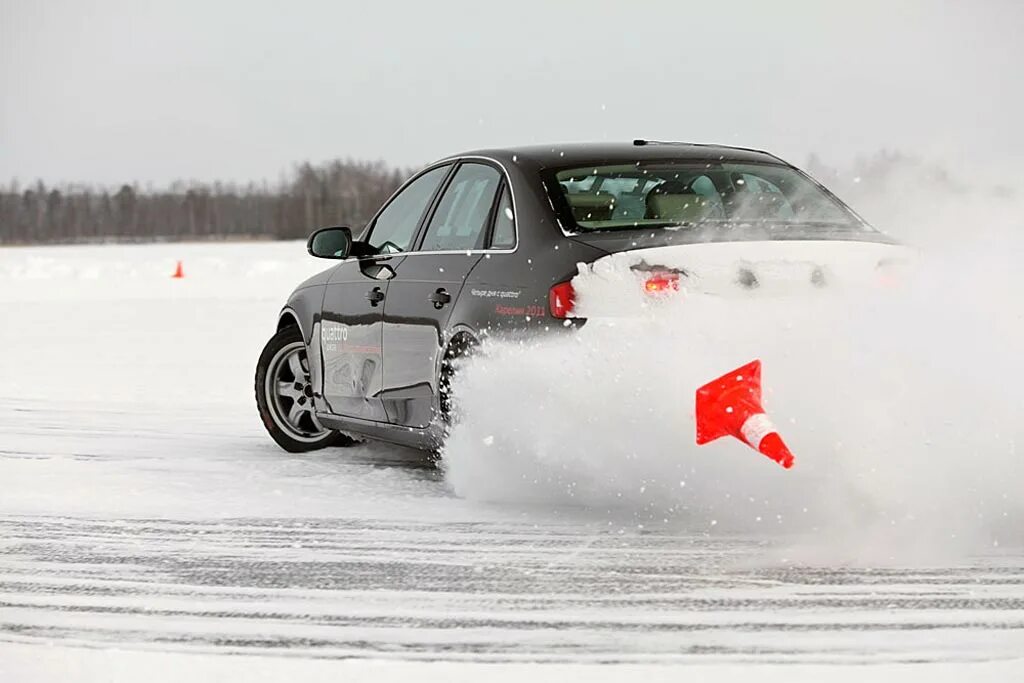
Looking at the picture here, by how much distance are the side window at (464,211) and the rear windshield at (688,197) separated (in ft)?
1.50

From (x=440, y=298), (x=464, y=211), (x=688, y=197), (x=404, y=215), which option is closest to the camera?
(x=688, y=197)

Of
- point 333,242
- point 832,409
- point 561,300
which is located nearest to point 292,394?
point 333,242

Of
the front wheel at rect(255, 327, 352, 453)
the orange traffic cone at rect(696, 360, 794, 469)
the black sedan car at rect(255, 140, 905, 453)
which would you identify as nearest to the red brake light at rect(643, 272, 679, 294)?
the black sedan car at rect(255, 140, 905, 453)

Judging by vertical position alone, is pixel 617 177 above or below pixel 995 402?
above

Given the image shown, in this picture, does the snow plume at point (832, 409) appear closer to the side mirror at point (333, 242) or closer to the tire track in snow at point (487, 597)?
the tire track in snow at point (487, 597)

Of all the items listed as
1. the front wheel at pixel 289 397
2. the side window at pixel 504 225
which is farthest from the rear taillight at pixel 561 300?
the front wheel at pixel 289 397

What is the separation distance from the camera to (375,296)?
27.4ft

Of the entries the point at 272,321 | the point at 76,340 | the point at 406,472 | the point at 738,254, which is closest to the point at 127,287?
the point at 272,321

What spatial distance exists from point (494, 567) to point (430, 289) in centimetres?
225

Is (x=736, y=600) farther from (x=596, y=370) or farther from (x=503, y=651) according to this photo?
(x=596, y=370)

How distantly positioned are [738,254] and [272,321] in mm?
17878

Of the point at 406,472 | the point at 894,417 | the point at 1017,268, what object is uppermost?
the point at 1017,268

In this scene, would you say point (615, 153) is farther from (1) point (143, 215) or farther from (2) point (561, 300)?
(1) point (143, 215)

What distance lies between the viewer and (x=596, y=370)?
6434mm
